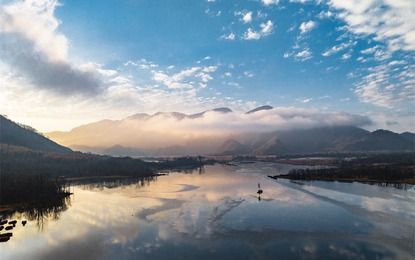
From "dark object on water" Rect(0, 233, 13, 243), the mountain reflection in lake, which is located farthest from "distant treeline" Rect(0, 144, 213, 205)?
"dark object on water" Rect(0, 233, 13, 243)

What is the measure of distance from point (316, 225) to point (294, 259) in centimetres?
1558

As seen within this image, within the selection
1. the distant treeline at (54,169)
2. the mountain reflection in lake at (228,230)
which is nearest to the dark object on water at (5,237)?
the mountain reflection in lake at (228,230)

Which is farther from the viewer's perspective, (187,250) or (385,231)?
(385,231)

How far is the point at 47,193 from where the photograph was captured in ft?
263

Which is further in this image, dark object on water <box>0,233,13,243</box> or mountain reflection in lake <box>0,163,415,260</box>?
dark object on water <box>0,233,13,243</box>

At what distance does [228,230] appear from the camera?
4509 centimetres

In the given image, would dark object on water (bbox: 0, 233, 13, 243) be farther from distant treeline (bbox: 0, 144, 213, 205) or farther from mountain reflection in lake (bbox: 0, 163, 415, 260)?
Result: distant treeline (bbox: 0, 144, 213, 205)

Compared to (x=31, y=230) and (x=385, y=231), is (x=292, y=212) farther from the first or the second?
(x=31, y=230)

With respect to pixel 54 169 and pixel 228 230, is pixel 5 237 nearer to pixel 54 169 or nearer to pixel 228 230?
pixel 228 230

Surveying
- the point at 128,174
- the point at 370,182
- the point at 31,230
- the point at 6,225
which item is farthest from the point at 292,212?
the point at 128,174

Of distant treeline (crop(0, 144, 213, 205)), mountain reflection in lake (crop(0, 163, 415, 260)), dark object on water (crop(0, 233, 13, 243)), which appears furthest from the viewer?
distant treeline (crop(0, 144, 213, 205))

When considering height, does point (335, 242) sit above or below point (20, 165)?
below

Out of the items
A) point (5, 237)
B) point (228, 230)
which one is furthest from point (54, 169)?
point (228, 230)

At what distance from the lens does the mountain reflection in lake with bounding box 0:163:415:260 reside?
36.5m
